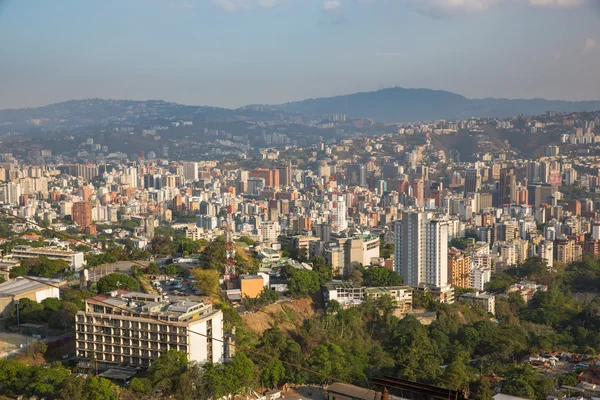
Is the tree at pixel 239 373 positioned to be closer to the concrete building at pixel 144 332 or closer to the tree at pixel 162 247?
the concrete building at pixel 144 332

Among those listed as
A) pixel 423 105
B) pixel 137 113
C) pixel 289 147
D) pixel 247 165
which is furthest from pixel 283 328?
pixel 423 105

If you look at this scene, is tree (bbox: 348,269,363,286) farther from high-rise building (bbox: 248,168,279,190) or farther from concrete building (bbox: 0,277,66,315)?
high-rise building (bbox: 248,168,279,190)

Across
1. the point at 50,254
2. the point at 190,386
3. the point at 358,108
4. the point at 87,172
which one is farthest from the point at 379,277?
the point at 358,108

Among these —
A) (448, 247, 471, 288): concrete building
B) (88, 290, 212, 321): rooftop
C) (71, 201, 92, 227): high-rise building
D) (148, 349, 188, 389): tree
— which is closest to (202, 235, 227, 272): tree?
(88, 290, 212, 321): rooftop

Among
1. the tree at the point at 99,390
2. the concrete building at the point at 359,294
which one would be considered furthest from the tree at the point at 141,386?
the concrete building at the point at 359,294

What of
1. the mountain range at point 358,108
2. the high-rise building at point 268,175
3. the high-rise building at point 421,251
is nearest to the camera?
the high-rise building at point 421,251

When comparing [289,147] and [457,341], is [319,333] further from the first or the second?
[289,147]
